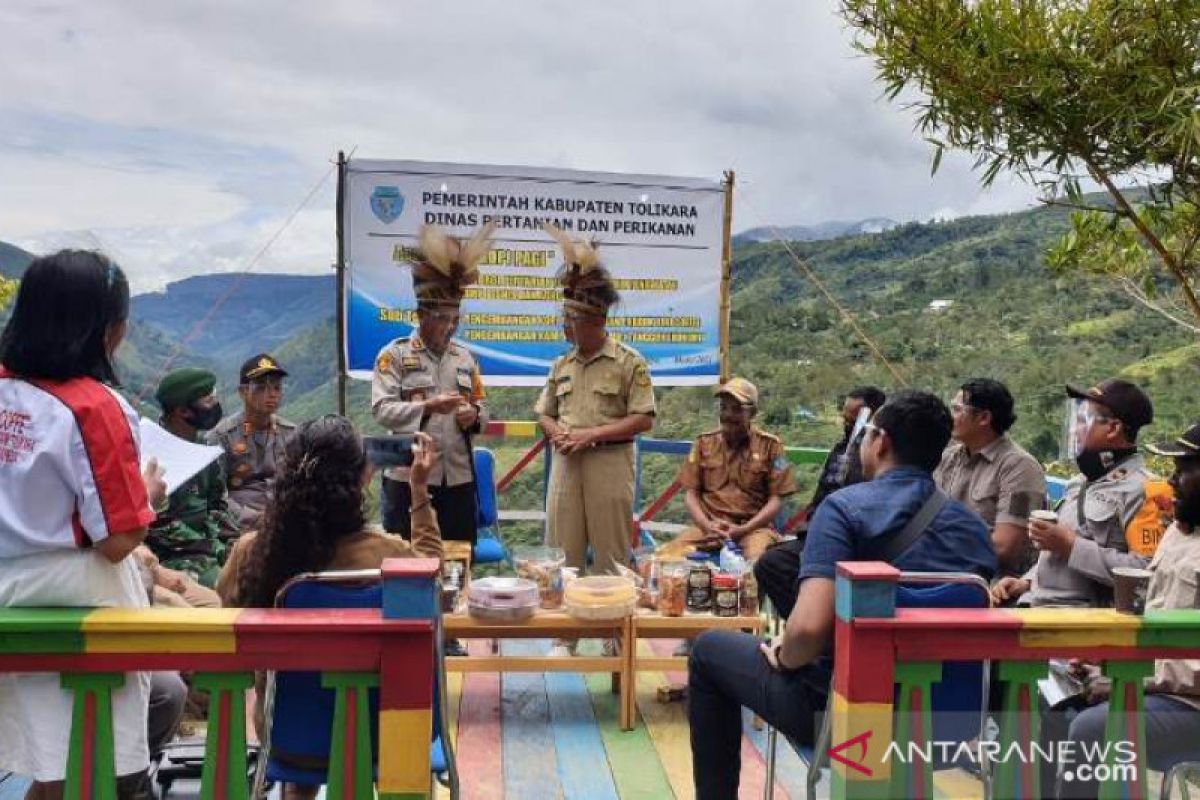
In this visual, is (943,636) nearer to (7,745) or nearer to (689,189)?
(7,745)

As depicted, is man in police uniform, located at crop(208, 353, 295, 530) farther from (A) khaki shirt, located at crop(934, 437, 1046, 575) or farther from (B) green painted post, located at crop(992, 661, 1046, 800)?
(B) green painted post, located at crop(992, 661, 1046, 800)

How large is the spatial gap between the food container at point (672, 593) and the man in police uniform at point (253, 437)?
6.43ft

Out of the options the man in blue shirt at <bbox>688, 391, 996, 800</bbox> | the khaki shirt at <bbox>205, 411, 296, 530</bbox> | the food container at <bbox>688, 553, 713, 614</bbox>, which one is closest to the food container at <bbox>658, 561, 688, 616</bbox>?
the food container at <bbox>688, 553, 713, 614</bbox>

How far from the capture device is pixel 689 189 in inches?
234

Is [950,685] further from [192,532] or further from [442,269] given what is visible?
[442,269]

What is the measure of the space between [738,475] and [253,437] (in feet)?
7.80

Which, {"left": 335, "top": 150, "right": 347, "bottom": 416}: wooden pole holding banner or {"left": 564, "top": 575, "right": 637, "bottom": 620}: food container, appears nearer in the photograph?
{"left": 564, "top": 575, "right": 637, "bottom": 620}: food container

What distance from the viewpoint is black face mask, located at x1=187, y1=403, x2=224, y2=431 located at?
159 inches

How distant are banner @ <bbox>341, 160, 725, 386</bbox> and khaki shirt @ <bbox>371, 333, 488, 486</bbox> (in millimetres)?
1160

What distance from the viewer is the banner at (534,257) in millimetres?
5613

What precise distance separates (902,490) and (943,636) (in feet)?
1.69

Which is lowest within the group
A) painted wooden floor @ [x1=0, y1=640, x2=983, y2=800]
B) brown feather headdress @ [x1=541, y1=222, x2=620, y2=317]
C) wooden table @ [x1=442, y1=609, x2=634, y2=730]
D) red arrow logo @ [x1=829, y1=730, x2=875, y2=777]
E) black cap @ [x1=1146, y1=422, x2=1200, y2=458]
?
painted wooden floor @ [x1=0, y1=640, x2=983, y2=800]

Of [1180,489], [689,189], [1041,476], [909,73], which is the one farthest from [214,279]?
[1180,489]

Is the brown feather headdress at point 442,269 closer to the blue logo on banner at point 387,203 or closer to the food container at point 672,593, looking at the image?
the blue logo on banner at point 387,203
